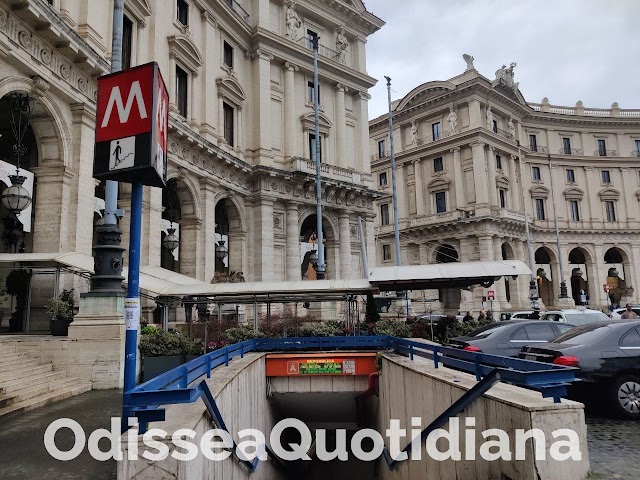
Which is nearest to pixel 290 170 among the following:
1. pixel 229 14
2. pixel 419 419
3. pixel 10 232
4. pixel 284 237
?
pixel 284 237

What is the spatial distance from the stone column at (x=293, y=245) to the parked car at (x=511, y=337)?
56.5 feet

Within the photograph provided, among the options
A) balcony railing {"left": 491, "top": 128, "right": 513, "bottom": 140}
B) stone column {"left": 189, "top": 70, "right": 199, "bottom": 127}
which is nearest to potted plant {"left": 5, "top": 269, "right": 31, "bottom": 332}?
stone column {"left": 189, "top": 70, "right": 199, "bottom": 127}

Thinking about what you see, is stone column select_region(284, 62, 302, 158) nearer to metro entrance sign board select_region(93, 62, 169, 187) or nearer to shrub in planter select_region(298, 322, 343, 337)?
shrub in planter select_region(298, 322, 343, 337)

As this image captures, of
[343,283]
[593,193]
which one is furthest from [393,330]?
[593,193]

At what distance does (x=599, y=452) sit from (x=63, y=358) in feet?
35.1

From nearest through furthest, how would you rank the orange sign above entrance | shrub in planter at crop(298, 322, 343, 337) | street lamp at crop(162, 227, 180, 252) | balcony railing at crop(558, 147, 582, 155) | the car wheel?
the car wheel
the orange sign above entrance
shrub in planter at crop(298, 322, 343, 337)
street lamp at crop(162, 227, 180, 252)
balcony railing at crop(558, 147, 582, 155)

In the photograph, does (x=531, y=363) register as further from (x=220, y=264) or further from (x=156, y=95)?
(x=220, y=264)

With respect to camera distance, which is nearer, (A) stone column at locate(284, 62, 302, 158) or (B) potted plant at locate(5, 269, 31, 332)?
(B) potted plant at locate(5, 269, 31, 332)

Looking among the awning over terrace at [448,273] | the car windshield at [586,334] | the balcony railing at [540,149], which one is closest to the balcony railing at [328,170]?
the awning over terrace at [448,273]

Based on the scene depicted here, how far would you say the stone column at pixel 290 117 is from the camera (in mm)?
30250

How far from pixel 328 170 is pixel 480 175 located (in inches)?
860

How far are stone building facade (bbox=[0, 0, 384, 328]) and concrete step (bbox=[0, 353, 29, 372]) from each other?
181 inches

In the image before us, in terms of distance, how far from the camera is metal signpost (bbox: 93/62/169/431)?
511 cm

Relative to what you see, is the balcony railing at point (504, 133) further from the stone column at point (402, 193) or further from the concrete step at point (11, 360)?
the concrete step at point (11, 360)
